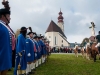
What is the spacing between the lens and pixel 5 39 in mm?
4156

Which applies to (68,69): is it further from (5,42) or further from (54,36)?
(54,36)

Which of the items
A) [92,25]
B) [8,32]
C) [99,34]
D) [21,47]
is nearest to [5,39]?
[8,32]

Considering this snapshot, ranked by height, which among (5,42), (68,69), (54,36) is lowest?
(68,69)

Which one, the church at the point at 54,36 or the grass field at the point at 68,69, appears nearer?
the grass field at the point at 68,69

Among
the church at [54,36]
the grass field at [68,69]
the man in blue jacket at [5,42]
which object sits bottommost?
the grass field at [68,69]

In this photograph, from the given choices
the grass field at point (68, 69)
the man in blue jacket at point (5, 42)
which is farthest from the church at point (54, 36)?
the man in blue jacket at point (5, 42)

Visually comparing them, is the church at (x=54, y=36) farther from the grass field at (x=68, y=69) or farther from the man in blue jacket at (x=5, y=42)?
the man in blue jacket at (x=5, y=42)

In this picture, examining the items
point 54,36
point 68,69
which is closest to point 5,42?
point 68,69

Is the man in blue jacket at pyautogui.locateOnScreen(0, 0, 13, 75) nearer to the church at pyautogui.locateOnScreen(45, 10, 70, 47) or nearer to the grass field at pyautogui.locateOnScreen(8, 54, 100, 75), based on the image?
the grass field at pyautogui.locateOnScreen(8, 54, 100, 75)

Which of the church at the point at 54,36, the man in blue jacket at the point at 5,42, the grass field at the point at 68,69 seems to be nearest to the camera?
the man in blue jacket at the point at 5,42

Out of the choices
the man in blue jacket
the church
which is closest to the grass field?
the man in blue jacket

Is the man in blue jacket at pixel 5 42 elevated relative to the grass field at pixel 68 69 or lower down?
elevated

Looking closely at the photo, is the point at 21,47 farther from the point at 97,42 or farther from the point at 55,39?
the point at 55,39

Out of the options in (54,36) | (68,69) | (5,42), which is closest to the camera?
(5,42)
